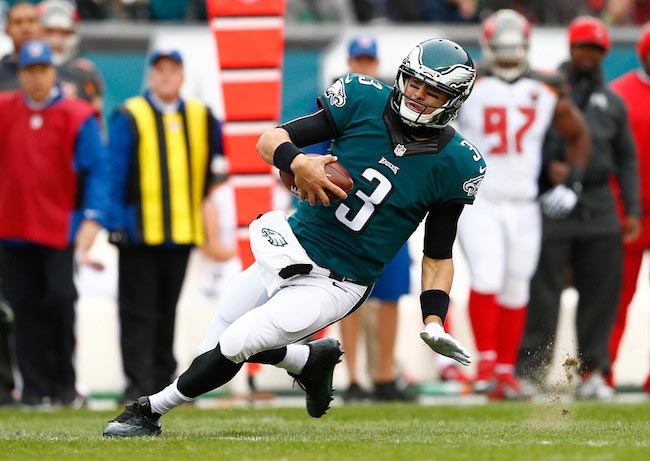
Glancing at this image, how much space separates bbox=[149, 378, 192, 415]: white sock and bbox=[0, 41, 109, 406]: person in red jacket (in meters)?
3.19

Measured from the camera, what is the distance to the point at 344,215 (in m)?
6.21

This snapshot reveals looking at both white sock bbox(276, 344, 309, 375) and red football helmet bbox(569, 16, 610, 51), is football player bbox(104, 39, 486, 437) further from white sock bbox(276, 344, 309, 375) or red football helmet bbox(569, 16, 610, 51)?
red football helmet bbox(569, 16, 610, 51)

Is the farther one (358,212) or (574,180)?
(574,180)

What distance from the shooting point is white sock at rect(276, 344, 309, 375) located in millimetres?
6562

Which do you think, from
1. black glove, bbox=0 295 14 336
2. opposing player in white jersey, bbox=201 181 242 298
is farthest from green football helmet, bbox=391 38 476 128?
opposing player in white jersey, bbox=201 181 242 298

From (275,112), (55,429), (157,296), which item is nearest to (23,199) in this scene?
(157,296)

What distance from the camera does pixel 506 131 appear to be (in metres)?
9.88

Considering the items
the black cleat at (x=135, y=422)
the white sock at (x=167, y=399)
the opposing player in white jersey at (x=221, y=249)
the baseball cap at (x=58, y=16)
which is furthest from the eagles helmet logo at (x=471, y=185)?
the opposing player in white jersey at (x=221, y=249)

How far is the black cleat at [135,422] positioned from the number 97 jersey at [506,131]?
13.4 feet

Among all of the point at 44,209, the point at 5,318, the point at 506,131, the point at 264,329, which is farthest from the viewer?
the point at 506,131

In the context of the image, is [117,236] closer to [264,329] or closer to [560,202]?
[560,202]

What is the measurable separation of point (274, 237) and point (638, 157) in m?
4.94

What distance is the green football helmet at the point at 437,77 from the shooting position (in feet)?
20.0

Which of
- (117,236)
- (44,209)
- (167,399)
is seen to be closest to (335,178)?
(167,399)
